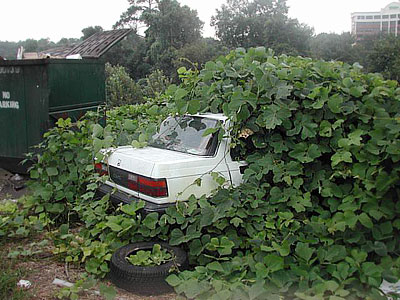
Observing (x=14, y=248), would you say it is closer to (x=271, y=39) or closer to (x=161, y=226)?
(x=161, y=226)

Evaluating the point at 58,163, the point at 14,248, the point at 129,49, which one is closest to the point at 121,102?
the point at 58,163

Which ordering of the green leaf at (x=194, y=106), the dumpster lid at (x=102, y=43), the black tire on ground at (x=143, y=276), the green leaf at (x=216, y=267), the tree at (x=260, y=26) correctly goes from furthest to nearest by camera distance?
1. the tree at (x=260, y=26)
2. the dumpster lid at (x=102, y=43)
3. the green leaf at (x=194, y=106)
4. the black tire on ground at (x=143, y=276)
5. the green leaf at (x=216, y=267)

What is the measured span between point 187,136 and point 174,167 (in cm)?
80

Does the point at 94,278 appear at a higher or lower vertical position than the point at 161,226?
lower

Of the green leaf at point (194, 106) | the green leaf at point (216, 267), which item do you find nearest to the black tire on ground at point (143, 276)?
the green leaf at point (216, 267)

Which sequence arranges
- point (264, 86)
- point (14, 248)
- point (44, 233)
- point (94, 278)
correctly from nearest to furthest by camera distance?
point (94, 278)
point (264, 86)
point (14, 248)
point (44, 233)

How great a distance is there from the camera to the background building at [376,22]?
202ft

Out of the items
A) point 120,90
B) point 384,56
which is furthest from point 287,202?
point 384,56

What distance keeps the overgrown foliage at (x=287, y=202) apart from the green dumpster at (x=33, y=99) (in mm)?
2695

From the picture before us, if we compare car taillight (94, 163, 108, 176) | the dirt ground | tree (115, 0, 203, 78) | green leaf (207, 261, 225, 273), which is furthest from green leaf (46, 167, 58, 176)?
tree (115, 0, 203, 78)

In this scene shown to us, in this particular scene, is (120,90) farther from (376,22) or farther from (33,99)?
(376,22)

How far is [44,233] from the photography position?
5891 mm

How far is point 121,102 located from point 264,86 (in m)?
14.9

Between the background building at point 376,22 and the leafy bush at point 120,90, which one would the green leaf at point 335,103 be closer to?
the leafy bush at point 120,90
